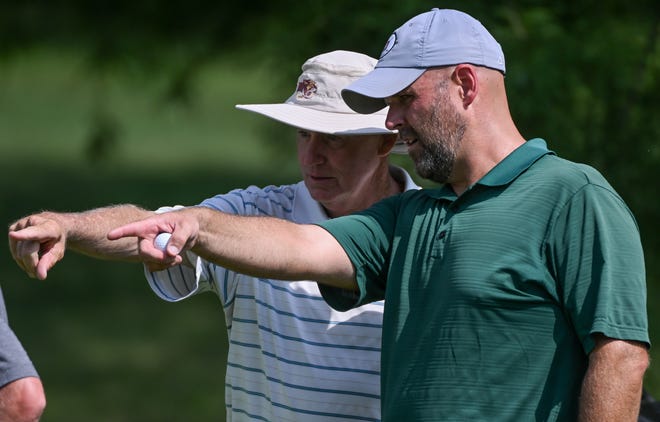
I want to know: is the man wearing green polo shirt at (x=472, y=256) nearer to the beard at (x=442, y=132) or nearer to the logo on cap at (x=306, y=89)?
the beard at (x=442, y=132)

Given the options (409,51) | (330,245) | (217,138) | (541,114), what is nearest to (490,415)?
(330,245)

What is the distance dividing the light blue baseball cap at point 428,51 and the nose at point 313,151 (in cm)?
43

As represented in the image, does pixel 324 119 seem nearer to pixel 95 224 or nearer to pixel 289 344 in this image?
A: pixel 289 344

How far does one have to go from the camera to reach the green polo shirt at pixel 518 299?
8.52ft

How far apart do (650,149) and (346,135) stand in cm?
262

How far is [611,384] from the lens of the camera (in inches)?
101

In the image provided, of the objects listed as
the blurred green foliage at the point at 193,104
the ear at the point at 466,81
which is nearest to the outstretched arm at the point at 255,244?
the ear at the point at 466,81

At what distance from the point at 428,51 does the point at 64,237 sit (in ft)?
2.89

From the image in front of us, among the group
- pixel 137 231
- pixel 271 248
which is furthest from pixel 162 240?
pixel 271 248

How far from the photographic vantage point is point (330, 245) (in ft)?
9.53

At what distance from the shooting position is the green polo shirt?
2.60 meters

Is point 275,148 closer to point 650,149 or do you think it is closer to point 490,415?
point 650,149

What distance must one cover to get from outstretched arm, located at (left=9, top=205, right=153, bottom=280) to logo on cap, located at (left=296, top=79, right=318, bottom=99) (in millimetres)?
716

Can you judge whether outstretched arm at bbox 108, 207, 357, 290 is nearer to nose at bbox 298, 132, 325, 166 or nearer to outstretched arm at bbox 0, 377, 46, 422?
nose at bbox 298, 132, 325, 166
